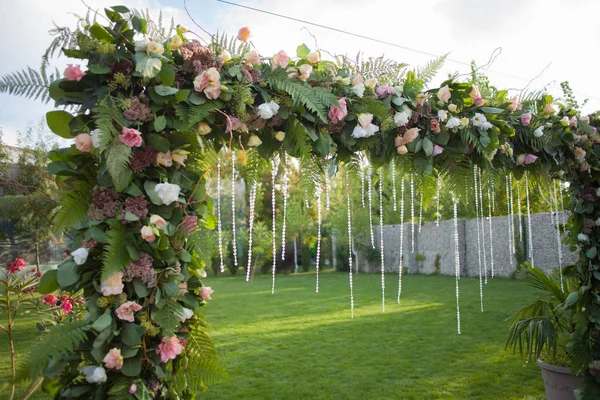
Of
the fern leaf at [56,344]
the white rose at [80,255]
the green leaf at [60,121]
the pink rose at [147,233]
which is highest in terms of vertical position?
the green leaf at [60,121]

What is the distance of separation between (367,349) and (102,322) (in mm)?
3930

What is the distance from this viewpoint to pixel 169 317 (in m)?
1.43

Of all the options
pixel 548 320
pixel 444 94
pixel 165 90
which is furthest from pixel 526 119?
pixel 165 90

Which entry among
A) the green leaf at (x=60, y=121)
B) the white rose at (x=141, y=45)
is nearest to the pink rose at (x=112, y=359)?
the green leaf at (x=60, y=121)

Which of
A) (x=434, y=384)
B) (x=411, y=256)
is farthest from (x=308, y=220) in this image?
(x=434, y=384)

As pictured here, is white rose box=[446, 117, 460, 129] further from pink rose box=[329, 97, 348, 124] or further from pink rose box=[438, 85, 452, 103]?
pink rose box=[329, 97, 348, 124]

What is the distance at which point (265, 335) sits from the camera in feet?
18.0

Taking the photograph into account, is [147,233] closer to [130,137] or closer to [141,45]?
[130,137]

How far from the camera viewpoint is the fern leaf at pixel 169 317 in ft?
4.61

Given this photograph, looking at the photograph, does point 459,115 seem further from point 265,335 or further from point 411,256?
point 411,256

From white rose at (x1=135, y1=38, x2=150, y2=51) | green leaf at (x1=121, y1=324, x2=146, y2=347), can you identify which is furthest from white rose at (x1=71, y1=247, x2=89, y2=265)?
white rose at (x1=135, y1=38, x2=150, y2=51)

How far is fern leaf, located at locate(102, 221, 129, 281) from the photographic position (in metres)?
1.30

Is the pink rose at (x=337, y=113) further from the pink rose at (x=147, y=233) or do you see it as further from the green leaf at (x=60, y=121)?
the green leaf at (x=60, y=121)

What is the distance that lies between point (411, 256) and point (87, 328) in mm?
13346
